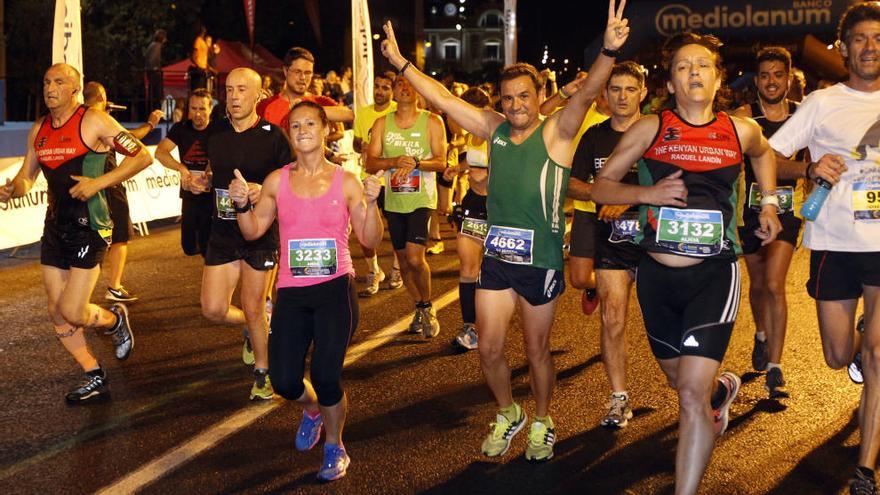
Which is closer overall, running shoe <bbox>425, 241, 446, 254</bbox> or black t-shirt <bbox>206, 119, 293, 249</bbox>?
black t-shirt <bbox>206, 119, 293, 249</bbox>

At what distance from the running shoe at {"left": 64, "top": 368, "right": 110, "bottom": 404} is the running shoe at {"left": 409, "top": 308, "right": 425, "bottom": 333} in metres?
2.58

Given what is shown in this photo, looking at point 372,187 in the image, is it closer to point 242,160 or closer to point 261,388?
point 242,160

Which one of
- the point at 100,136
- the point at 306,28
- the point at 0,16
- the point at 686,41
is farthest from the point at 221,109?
the point at 306,28

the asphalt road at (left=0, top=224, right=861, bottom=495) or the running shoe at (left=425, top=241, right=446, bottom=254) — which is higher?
the asphalt road at (left=0, top=224, right=861, bottom=495)

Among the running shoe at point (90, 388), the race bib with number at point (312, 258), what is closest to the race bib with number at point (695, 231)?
the race bib with number at point (312, 258)

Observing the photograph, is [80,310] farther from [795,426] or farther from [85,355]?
[795,426]

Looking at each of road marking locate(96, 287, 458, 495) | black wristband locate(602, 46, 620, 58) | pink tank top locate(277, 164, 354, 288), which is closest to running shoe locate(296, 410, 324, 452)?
road marking locate(96, 287, 458, 495)

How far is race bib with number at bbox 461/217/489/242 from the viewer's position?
8.06 metres

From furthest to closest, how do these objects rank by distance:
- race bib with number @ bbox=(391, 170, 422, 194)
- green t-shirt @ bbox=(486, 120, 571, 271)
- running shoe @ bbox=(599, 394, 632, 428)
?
race bib with number @ bbox=(391, 170, 422, 194) < running shoe @ bbox=(599, 394, 632, 428) < green t-shirt @ bbox=(486, 120, 571, 271)

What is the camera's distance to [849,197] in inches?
204

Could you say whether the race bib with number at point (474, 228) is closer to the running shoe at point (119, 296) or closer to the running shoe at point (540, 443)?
the running shoe at point (540, 443)

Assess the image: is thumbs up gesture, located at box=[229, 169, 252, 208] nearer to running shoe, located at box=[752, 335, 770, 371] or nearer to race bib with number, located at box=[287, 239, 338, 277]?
race bib with number, located at box=[287, 239, 338, 277]

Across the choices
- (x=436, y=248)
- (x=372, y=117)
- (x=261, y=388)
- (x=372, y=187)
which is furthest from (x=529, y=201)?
(x=436, y=248)

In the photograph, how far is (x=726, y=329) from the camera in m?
4.66
